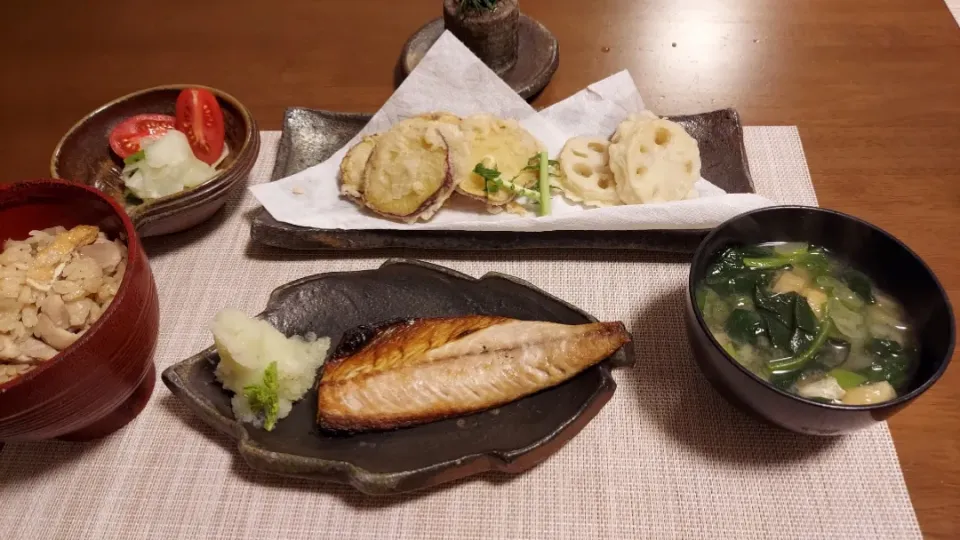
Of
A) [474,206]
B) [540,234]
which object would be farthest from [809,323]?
[474,206]

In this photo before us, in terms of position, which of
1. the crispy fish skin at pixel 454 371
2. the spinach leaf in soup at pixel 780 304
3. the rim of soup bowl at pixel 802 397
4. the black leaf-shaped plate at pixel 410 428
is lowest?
the black leaf-shaped plate at pixel 410 428

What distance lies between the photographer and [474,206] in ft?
6.66

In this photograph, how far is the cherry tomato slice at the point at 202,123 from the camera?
2086 mm

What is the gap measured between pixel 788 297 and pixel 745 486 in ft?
1.54

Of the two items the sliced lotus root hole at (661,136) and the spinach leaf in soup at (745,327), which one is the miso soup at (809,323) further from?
the sliced lotus root hole at (661,136)

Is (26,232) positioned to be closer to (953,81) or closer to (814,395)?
(814,395)

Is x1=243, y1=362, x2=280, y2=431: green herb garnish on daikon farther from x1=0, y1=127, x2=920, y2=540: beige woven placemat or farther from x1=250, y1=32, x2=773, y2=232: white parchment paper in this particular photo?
x1=250, y1=32, x2=773, y2=232: white parchment paper

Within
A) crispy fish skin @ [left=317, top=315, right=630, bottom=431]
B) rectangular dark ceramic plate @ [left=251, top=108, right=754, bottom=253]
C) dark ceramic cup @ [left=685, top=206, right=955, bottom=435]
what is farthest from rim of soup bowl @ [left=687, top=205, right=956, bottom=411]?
rectangular dark ceramic plate @ [left=251, top=108, right=754, bottom=253]

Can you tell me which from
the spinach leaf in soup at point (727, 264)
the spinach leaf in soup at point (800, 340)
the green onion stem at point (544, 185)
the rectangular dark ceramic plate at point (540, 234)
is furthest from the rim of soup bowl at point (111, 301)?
the spinach leaf in soup at point (800, 340)

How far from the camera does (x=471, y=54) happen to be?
2.32 meters

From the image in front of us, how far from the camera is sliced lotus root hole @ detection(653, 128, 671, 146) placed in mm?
2020

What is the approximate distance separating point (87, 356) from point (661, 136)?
1740 mm

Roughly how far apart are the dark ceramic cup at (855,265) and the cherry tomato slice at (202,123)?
1.62 metres

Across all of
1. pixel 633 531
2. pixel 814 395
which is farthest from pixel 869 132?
pixel 633 531
